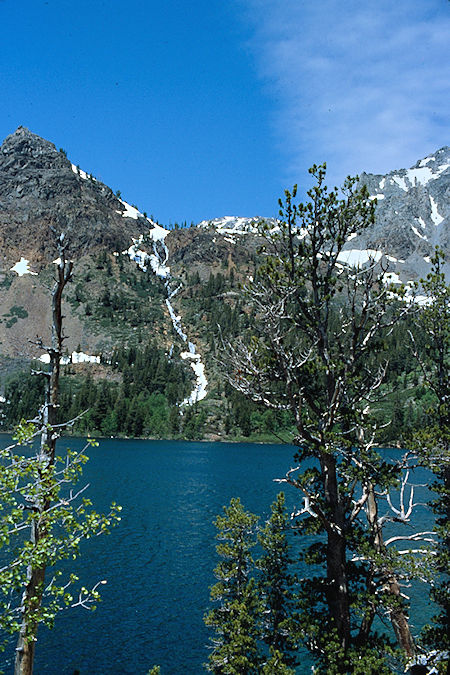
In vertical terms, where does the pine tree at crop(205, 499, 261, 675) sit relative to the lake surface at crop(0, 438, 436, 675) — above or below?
above

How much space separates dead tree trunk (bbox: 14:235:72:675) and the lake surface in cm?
1719

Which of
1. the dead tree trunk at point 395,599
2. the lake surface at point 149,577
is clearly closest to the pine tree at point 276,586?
the dead tree trunk at point 395,599

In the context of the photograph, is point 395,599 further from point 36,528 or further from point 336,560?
point 36,528

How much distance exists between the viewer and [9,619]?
959 centimetres

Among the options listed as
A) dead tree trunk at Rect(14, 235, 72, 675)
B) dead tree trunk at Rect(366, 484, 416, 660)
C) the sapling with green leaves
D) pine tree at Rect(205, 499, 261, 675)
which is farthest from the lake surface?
the sapling with green leaves

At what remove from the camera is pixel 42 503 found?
11.2 metres

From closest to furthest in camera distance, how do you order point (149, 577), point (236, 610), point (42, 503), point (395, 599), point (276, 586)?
point (42, 503)
point (395, 599)
point (236, 610)
point (276, 586)
point (149, 577)

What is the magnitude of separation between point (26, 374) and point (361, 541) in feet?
654

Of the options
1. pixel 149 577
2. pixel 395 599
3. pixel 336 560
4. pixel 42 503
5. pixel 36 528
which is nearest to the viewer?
pixel 36 528

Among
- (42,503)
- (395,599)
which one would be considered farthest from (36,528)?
(395,599)

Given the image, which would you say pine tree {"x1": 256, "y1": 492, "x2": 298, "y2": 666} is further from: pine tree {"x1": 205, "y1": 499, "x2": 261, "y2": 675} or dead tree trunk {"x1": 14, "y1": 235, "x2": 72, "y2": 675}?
dead tree trunk {"x1": 14, "y1": 235, "x2": 72, "y2": 675}

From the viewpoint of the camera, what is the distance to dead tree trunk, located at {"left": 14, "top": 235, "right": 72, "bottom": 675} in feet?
33.9

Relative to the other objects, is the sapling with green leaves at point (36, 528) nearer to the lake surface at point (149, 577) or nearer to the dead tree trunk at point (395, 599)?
the dead tree trunk at point (395, 599)

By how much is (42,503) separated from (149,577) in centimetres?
3130
